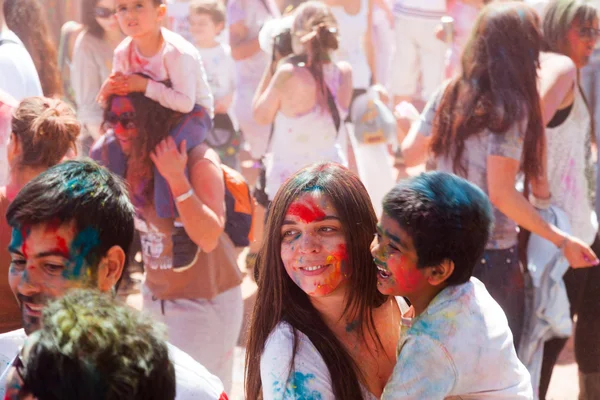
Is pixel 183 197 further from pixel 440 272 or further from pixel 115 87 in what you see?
pixel 440 272

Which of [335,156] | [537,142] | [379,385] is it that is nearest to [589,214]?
[537,142]

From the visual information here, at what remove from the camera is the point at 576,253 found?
3664 millimetres

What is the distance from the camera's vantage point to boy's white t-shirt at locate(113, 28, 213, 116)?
11.4 feet

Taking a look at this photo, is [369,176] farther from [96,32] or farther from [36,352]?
[36,352]

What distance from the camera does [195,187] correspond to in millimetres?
3439

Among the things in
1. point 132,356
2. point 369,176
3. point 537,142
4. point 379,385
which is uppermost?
point 132,356

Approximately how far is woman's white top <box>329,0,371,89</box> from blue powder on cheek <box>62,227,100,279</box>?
449 centimetres

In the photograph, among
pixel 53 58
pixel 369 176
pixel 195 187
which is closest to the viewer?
pixel 195 187

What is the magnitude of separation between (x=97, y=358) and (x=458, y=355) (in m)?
0.89

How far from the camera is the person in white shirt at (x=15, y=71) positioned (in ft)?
12.0

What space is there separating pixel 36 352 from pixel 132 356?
164 millimetres

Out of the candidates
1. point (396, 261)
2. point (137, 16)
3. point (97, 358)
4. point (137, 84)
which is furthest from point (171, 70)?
point (97, 358)

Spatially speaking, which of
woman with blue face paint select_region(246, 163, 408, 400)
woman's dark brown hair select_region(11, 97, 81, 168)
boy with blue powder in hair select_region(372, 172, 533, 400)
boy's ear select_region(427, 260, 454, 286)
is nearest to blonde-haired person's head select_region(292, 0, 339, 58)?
woman's dark brown hair select_region(11, 97, 81, 168)

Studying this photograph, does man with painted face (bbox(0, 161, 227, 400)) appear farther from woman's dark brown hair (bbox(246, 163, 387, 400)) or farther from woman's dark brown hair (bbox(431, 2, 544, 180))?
woman's dark brown hair (bbox(431, 2, 544, 180))
